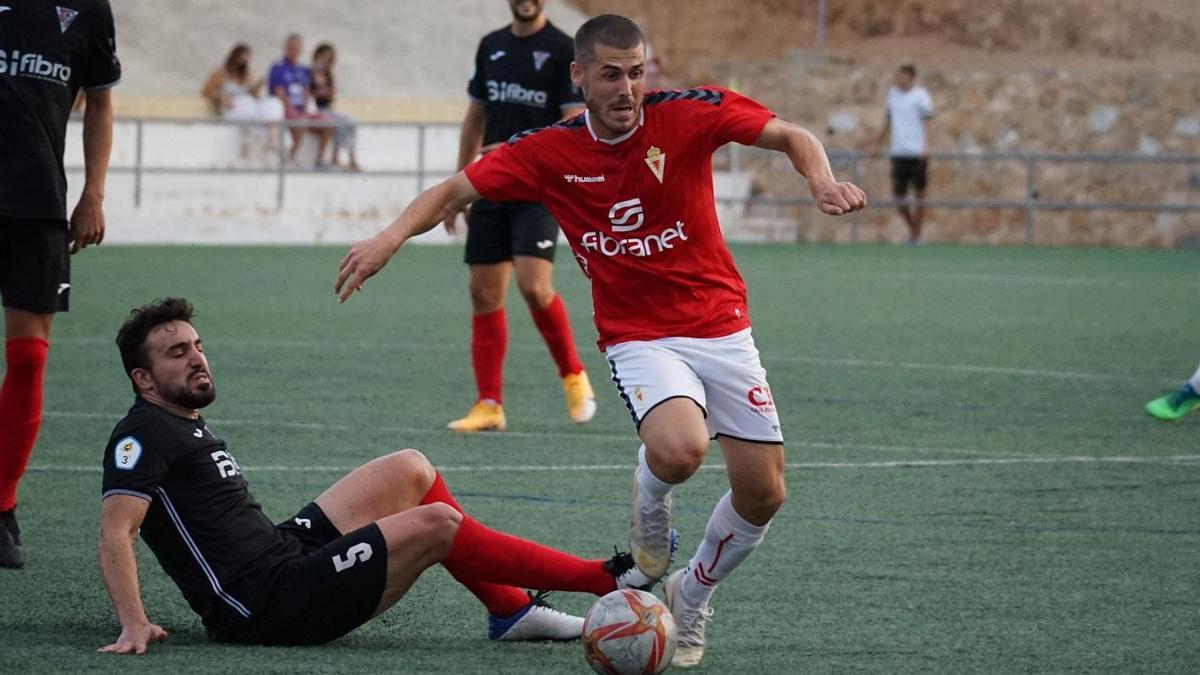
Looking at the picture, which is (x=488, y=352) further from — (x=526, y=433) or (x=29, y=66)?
(x=29, y=66)

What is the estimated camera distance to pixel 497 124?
388 inches

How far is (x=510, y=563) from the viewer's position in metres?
5.35

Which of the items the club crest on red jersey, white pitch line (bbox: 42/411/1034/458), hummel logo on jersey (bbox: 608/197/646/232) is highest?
the club crest on red jersey

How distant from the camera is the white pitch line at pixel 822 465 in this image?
8.30 m

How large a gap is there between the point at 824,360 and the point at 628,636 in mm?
7953

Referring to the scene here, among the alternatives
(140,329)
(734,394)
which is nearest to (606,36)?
(734,394)

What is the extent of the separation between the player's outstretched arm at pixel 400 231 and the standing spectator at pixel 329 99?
18.5 m

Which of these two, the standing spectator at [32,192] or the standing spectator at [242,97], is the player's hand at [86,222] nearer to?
the standing spectator at [32,192]

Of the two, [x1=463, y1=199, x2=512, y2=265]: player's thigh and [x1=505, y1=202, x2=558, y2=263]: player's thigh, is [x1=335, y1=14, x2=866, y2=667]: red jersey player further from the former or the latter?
[x1=463, y1=199, x2=512, y2=265]: player's thigh

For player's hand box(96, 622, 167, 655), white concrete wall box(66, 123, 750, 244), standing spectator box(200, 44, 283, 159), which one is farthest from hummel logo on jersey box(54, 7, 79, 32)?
standing spectator box(200, 44, 283, 159)

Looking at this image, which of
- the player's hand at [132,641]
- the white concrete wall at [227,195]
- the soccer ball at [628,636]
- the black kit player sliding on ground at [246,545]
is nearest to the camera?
the soccer ball at [628,636]

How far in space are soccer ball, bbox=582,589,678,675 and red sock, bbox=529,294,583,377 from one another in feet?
15.6

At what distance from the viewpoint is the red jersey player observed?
549cm

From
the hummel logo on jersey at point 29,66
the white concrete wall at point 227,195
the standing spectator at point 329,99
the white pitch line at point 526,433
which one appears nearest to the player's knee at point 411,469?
the hummel logo on jersey at point 29,66
